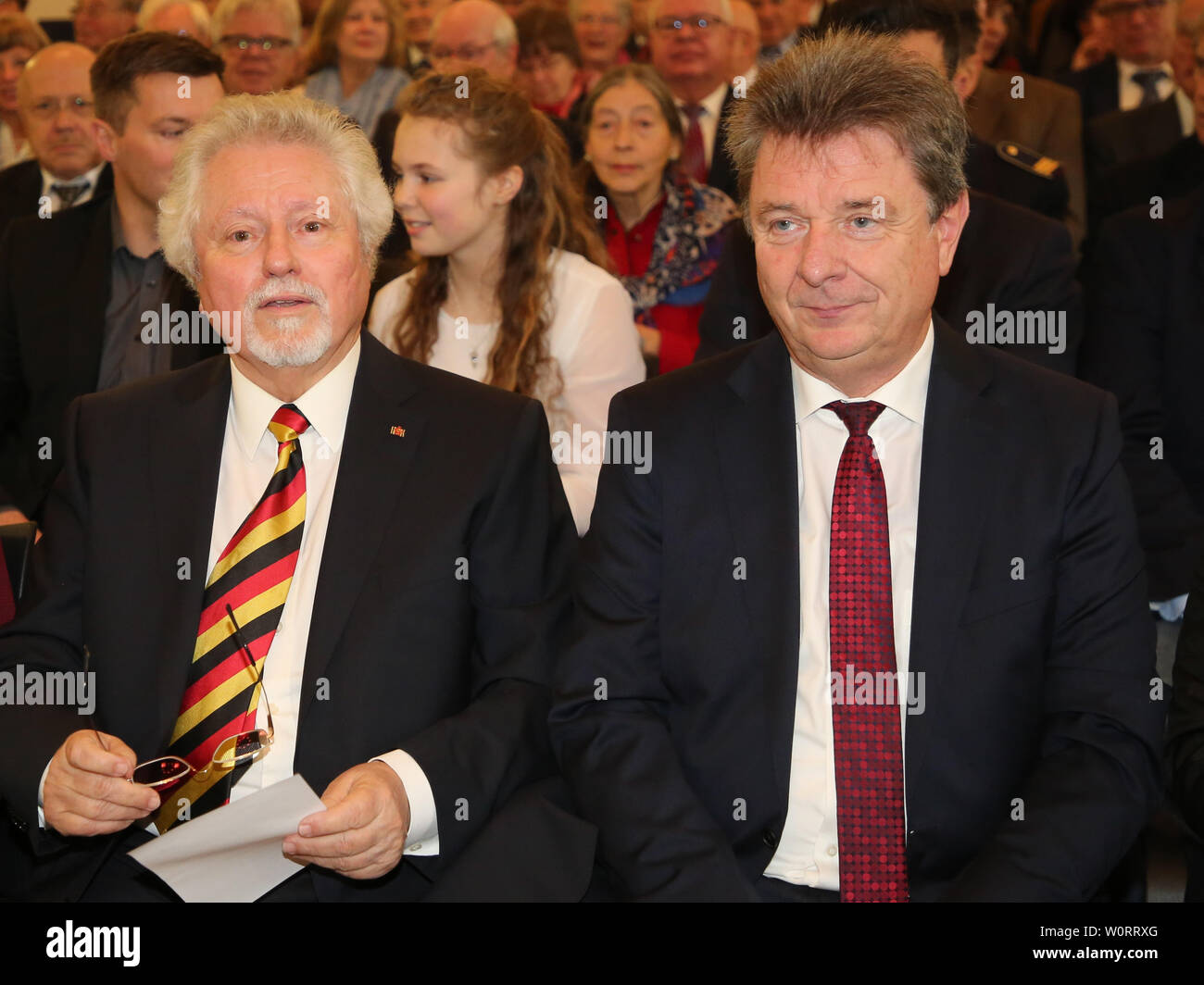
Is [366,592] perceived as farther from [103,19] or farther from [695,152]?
[103,19]

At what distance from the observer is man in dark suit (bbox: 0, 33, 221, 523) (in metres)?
4.05

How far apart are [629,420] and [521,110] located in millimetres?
2057

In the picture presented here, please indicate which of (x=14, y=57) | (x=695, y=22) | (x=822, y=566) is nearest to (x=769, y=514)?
(x=822, y=566)

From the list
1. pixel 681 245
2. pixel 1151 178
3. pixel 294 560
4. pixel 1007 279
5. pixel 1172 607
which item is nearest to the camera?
pixel 294 560

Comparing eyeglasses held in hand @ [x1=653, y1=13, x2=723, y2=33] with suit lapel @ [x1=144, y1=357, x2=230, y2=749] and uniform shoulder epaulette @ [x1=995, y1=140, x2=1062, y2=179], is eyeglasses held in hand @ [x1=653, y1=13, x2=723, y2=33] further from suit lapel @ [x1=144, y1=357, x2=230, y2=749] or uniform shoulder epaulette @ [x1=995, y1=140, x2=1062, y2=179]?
suit lapel @ [x1=144, y1=357, x2=230, y2=749]

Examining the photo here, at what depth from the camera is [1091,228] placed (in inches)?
190

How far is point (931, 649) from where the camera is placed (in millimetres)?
2166

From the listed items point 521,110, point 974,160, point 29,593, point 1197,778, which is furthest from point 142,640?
point 974,160

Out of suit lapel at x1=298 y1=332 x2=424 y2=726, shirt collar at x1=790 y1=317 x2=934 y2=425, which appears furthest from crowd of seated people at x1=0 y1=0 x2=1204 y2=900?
suit lapel at x1=298 y1=332 x2=424 y2=726

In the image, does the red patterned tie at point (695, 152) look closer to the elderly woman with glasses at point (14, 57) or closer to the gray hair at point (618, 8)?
the gray hair at point (618, 8)

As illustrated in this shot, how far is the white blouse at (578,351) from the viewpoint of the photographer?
3807 millimetres

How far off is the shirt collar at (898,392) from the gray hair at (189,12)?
4652 mm

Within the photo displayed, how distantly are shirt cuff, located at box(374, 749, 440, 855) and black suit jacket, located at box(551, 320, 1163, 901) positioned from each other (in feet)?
0.77

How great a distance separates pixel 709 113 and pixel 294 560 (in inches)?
156
